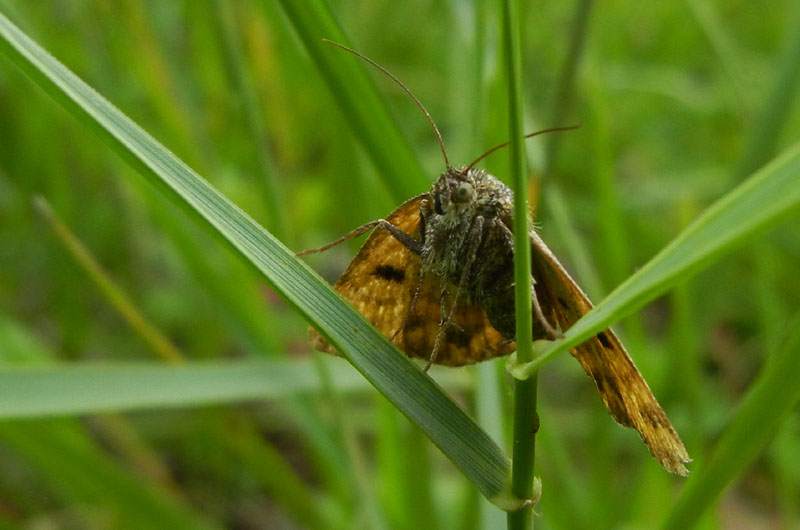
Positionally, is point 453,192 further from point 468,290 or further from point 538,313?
point 538,313

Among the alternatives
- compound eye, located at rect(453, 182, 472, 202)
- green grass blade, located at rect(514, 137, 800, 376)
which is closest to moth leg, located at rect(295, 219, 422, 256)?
compound eye, located at rect(453, 182, 472, 202)

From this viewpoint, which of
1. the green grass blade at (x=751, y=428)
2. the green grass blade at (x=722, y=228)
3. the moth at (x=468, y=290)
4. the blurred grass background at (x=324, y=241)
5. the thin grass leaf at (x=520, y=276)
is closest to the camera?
the green grass blade at (x=722, y=228)

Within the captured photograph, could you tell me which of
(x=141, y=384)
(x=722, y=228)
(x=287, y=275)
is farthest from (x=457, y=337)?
(x=722, y=228)

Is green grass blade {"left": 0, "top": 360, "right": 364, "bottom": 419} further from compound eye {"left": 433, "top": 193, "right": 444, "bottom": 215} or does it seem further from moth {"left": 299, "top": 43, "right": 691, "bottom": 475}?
compound eye {"left": 433, "top": 193, "right": 444, "bottom": 215}

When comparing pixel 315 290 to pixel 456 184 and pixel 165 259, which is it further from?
pixel 165 259

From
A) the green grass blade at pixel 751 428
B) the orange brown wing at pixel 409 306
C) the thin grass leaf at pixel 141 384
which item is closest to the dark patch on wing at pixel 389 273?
the orange brown wing at pixel 409 306

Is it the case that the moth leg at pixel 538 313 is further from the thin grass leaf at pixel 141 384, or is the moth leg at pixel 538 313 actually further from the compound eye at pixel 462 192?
the thin grass leaf at pixel 141 384
